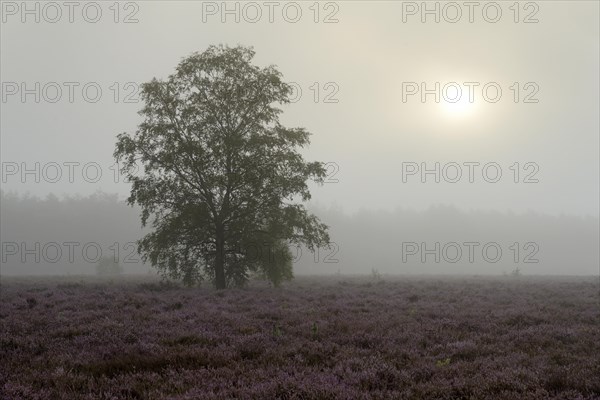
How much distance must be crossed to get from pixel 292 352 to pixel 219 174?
16683 mm

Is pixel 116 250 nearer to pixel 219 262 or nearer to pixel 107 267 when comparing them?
pixel 107 267

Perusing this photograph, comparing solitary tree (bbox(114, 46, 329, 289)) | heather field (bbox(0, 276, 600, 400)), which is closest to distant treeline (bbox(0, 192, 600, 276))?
solitary tree (bbox(114, 46, 329, 289))

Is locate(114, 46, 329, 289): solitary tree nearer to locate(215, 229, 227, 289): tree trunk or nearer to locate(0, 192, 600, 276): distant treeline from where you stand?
locate(215, 229, 227, 289): tree trunk

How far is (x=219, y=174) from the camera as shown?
24.8m

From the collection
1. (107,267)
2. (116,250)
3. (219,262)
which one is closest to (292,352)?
(219,262)

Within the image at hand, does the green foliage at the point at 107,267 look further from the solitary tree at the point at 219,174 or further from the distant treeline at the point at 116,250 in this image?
the solitary tree at the point at 219,174

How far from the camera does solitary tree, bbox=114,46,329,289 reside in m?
24.5

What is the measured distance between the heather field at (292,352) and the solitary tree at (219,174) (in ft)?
28.5

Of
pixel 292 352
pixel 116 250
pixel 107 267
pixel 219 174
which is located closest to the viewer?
pixel 292 352

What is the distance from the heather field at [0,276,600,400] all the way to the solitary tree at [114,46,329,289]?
869cm

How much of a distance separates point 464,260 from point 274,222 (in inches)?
6574

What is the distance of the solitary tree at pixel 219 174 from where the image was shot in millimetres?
24484

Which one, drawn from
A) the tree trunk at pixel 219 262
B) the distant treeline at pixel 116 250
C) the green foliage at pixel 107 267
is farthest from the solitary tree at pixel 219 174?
the distant treeline at pixel 116 250

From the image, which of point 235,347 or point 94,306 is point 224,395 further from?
point 94,306
